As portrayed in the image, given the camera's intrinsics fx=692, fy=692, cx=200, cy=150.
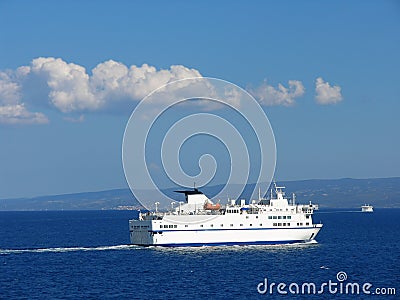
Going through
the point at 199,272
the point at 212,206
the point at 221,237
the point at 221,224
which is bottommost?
the point at 199,272

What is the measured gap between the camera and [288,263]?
63.2m

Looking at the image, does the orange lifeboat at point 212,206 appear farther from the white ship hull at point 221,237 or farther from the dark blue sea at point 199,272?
the dark blue sea at point 199,272

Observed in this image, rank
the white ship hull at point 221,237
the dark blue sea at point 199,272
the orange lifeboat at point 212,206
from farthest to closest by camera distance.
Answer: the orange lifeboat at point 212,206, the white ship hull at point 221,237, the dark blue sea at point 199,272

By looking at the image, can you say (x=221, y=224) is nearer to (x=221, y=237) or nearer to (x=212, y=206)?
(x=221, y=237)

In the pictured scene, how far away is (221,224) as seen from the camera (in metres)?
74.4

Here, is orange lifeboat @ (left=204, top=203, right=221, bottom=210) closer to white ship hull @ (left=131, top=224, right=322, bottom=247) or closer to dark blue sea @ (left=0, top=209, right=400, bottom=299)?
white ship hull @ (left=131, top=224, right=322, bottom=247)

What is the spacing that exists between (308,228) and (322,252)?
5.31 m

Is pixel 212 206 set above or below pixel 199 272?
above

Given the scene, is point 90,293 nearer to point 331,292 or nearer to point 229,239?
point 331,292

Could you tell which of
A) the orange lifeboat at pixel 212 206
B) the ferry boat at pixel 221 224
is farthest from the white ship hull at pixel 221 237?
the orange lifeboat at pixel 212 206

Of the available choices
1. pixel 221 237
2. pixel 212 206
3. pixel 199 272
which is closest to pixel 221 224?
pixel 221 237

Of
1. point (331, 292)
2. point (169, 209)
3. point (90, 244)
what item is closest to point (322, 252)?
point (169, 209)

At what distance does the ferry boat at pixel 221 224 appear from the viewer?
241 ft

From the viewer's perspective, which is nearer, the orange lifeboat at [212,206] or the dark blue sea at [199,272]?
the dark blue sea at [199,272]
